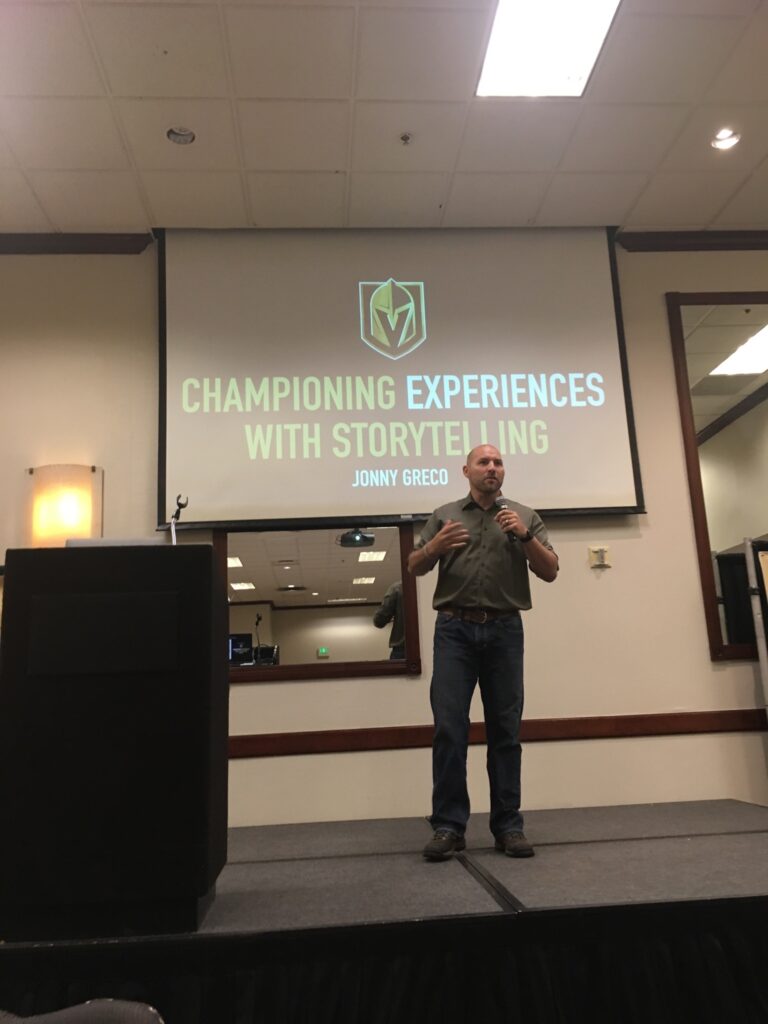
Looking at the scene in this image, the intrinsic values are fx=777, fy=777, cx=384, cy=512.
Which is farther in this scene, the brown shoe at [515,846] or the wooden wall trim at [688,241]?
the wooden wall trim at [688,241]

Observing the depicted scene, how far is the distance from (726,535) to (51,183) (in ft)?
12.4

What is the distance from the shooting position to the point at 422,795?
140 inches

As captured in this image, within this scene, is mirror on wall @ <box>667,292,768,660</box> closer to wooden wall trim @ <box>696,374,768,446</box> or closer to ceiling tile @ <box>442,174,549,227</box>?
wooden wall trim @ <box>696,374,768,446</box>

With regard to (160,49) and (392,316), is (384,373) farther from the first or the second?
(160,49)

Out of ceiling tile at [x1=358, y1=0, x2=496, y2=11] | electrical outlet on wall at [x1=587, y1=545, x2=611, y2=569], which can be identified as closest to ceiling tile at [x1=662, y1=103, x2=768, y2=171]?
ceiling tile at [x1=358, y1=0, x2=496, y2=11]

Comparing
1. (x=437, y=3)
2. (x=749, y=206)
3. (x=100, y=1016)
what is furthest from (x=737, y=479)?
(x=100, y=1016)

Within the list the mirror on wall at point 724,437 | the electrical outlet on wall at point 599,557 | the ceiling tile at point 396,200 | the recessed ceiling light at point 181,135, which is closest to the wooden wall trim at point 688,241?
the mirror on wall at point 724,437

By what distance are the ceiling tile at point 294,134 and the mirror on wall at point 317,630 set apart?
5.61 ft

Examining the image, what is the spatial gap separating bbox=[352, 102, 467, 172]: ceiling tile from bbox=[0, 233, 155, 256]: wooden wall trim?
50.8 inches

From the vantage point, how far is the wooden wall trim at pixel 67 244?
4023mm

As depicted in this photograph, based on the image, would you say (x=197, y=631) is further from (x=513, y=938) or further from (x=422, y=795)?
(x=422, y=795)

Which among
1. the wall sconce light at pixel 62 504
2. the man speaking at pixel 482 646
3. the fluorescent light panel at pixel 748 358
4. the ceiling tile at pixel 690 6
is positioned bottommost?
the man speaking at pixel 482 646

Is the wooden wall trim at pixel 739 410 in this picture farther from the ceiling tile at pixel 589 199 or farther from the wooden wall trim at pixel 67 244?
the wooden wall trim at pixel 67 244

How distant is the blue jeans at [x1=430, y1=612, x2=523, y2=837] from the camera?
2387 mm
